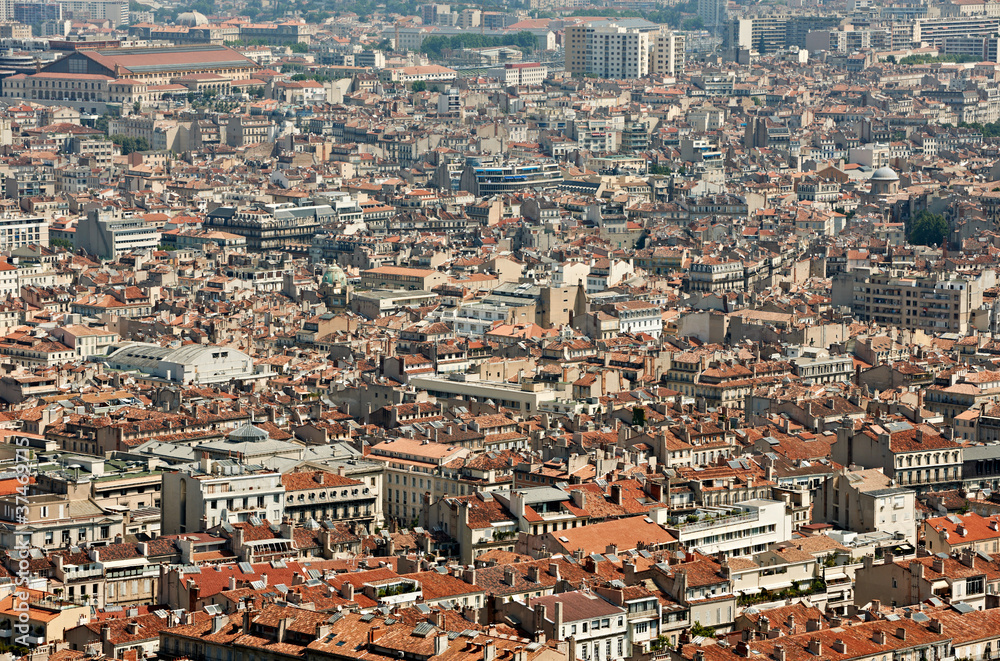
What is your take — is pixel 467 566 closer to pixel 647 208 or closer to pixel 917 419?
pixel 917 419

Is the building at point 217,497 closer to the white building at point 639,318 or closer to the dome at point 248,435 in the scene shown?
the dome at point 248,435

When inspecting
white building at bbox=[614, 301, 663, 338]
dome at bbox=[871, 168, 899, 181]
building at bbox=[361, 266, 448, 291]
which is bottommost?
building at bbox=[361, 266, 448, 291]

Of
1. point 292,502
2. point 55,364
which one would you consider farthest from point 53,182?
point 292,502

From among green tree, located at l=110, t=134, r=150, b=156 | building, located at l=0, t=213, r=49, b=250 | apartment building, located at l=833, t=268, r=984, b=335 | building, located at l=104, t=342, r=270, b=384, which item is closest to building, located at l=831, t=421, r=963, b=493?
building, located at l=104, t=342, r=270, b=384

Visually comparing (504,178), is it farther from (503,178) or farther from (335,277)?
(335,277)

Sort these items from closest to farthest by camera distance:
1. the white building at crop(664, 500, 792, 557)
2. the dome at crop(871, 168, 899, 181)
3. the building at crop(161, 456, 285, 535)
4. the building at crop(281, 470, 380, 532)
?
the white building at crop(664, 500, 792, 557)
the building at crop(161, 456, 285, 535)
the building at crop(281, 470, 380, 532)
the dome at crop(871, 168, 899, 181)

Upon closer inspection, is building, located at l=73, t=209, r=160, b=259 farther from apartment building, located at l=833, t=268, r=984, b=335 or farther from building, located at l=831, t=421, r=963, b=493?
building, located at l=831, t=421, r=963, b=493

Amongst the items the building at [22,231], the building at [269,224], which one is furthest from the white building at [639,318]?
the building at [22,231]
